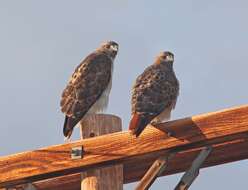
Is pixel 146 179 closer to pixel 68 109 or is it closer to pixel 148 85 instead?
pixel 148 85

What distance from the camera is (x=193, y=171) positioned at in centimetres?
498

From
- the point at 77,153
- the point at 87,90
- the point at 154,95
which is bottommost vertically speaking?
the point at 87,90

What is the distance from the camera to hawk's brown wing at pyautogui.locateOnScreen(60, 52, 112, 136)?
7352mm

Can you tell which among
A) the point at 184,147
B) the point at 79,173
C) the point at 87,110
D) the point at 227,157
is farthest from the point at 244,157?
the point at 87,110

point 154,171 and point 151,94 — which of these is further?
point 151,94

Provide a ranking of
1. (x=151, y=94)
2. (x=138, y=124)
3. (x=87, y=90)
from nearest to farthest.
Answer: (x=138, y=124) → (x=151, y=94) → (x=87, y=90)

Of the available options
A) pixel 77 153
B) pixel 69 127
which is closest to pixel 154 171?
pixel 77 153

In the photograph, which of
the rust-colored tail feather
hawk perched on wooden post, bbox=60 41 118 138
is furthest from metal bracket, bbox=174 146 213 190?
hawk perched on wooden post, bbox=60 41 118 138

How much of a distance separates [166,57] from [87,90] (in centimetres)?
139

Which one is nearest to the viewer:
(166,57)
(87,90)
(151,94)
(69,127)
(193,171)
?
(193,171)

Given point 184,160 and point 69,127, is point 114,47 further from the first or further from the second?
point 184,160

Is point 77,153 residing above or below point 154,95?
below

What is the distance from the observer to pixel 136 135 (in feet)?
16.7

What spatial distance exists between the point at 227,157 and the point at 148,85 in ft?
5.22
